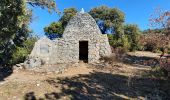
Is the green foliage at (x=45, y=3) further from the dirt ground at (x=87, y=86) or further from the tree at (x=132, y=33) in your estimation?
the tree at (x=132, y=33)

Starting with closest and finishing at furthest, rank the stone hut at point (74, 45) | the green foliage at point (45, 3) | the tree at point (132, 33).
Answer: the green foliage at point (45, 3) → the stone hut at point (74, 45) → the tree at point (132, 33)

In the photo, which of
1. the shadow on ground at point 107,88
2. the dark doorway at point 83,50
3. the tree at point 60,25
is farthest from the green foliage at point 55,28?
the shadow on ground at point 107,88

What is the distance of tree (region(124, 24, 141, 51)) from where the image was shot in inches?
1547

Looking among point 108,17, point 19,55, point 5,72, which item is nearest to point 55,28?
point 108,17

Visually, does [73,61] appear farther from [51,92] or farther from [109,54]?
[51,92]

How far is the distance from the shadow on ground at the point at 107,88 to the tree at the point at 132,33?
20.0 metres

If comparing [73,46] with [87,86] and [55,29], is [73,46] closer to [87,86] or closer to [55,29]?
[87,86]

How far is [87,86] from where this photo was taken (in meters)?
17.4

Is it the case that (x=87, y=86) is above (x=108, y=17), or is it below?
below

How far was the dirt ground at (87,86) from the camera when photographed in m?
16.0

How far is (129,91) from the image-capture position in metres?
16.9

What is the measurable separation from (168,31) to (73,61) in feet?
33.6

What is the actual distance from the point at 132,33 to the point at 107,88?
24.7m

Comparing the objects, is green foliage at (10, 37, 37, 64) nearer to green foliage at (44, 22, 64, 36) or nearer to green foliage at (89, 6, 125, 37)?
green foliage at (44, 22, 64, 36)
